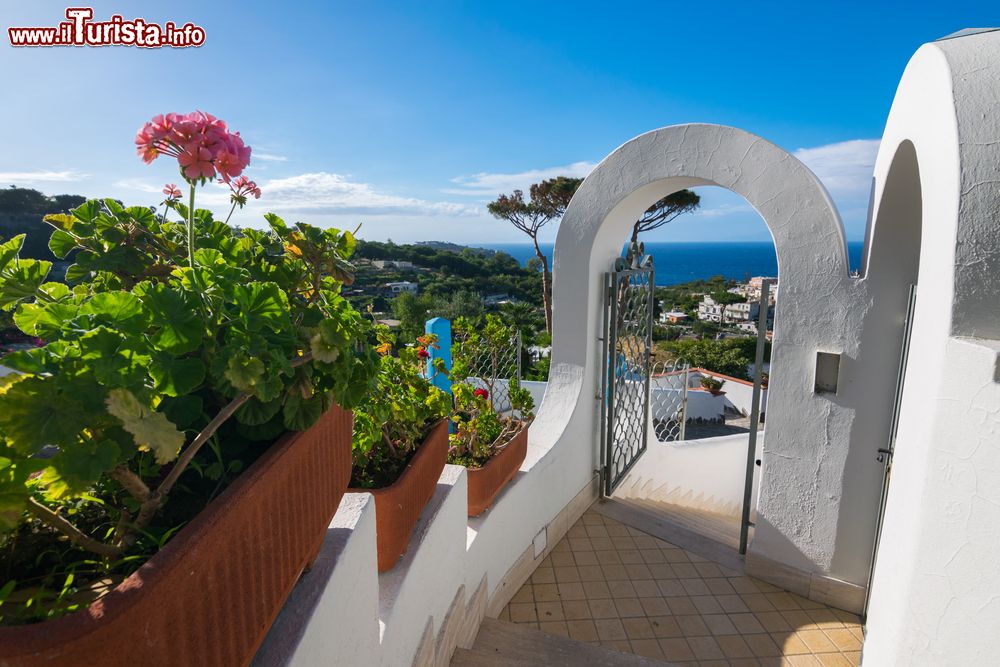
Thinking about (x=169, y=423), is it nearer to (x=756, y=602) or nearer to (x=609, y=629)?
(x=609, y=629)

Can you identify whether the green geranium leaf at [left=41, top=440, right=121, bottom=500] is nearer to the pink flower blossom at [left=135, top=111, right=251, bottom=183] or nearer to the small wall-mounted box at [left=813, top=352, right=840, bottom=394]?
the pink flower blossom at [left=135, top=111, right=251, bottom=183]

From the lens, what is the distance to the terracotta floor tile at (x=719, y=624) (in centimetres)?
298

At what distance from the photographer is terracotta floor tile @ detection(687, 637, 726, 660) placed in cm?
281

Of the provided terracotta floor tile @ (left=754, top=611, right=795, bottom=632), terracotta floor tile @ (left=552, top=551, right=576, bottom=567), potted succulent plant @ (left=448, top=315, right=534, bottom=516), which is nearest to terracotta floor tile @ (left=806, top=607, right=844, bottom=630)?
terracotta floor tile @ (left=754, top=611, right=795, bottom=632)

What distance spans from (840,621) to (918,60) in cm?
306

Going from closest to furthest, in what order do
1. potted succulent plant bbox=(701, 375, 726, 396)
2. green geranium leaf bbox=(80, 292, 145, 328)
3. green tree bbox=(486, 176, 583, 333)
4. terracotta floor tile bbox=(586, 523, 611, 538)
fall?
green geranium leaf bbox=(80, 292, 145, 328)
terracotta floor tile bbox=(586, 523, 611, 538)
potted succulent plant bbox=(701, 375, 726, 396)
green tree bbox=(486, 176, 583, 333)

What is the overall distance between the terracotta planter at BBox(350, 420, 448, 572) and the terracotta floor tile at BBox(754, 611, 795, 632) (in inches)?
91.0

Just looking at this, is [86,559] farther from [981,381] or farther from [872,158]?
[872,158]

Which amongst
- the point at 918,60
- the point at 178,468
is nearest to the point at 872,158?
the point at 918,60

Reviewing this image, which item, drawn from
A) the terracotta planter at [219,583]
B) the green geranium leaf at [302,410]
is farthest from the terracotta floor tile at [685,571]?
the green geranium leaf at [302,410]

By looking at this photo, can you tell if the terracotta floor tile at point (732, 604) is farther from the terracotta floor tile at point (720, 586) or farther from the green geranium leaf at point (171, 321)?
the green geranium leaf at point (171, 321)

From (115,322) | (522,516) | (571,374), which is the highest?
→ (115,322)

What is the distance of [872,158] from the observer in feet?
10.5

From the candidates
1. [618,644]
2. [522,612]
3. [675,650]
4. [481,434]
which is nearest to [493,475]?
[481,434]
